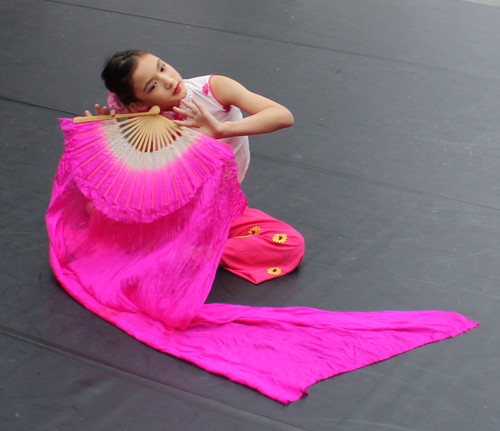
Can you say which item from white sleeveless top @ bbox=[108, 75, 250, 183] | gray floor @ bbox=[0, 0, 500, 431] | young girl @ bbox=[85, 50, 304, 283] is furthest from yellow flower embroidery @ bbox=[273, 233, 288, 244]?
white sleeveless top @ bbox=[108, 75, 250, 183]

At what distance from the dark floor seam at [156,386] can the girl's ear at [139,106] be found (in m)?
0.60

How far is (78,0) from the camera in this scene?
11.6 ft

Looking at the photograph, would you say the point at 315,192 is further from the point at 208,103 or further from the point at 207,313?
the point at 207,313

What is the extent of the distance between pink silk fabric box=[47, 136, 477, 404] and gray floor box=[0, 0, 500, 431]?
0.13 feet

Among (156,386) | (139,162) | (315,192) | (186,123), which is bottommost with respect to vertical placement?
(156,386)

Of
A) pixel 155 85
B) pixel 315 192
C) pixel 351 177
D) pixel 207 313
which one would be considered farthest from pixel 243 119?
pixel 351 177

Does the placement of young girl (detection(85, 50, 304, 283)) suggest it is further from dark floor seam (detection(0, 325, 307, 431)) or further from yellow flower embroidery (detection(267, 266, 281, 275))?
dark floor seam (detection(0, 325, 307, 431))

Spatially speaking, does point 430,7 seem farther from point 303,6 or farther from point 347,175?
point 347,175

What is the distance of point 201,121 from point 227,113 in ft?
0.53

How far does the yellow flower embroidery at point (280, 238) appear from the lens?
1663 mm

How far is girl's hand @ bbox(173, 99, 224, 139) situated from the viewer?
56.7 inches

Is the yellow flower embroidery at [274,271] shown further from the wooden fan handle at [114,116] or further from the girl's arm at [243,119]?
the wooden fan handle at [114,116]

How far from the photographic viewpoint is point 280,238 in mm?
1670

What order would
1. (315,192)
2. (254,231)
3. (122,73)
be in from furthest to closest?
(315,192)
(254,231)
(122,73)
